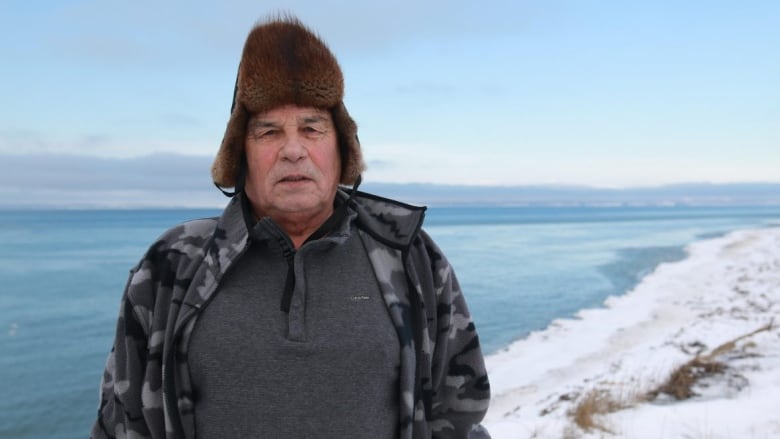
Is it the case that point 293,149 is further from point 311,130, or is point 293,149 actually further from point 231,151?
point 231,151

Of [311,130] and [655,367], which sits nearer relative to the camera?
[311,130]

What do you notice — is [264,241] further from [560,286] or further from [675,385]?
[560,286]

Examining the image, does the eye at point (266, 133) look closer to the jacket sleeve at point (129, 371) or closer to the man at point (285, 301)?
the man at point (285, 301)

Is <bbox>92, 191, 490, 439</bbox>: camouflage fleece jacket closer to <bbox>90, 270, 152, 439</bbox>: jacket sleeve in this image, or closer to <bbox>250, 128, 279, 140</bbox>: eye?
<bbox>90, 270, 152, 439</bbox>: jacket sleeve

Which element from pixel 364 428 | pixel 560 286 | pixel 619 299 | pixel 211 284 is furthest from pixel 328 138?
pixel 560 286

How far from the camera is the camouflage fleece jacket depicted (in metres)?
2.20

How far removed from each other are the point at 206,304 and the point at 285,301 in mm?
291

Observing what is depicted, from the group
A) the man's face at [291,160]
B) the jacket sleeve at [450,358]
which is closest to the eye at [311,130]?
the man's face at [291,160]

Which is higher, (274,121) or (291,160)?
(274,121)

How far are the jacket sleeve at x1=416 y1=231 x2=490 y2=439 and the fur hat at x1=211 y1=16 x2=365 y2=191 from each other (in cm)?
66

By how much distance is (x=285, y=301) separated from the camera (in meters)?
2.19

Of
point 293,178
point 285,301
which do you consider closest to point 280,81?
point 293,178

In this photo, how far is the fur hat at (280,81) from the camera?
7.39 ft

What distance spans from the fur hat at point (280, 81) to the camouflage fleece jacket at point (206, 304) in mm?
242
